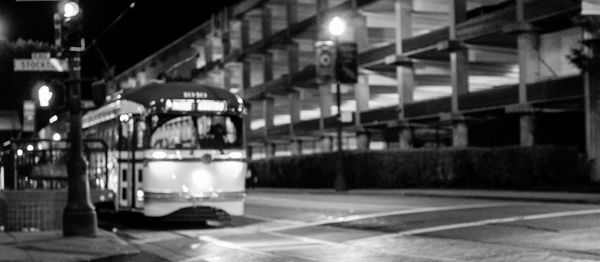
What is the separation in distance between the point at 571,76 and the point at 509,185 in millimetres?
6446

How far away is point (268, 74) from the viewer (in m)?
74.8

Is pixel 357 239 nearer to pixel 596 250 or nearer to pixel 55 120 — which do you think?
pixel 596 250

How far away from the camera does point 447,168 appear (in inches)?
1528

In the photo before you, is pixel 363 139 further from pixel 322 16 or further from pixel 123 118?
pixel 123 118

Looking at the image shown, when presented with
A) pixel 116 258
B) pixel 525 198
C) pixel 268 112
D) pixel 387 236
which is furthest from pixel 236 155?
pixel 268 112


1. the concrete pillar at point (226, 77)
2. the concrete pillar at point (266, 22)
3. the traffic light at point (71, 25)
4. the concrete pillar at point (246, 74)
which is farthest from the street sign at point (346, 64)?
the concrete pillar at point (226, 77)

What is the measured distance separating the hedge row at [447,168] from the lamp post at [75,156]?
70.0ft

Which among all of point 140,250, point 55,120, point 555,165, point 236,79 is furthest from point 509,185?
point 236,79

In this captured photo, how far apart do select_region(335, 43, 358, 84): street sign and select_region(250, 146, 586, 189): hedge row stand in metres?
4.19

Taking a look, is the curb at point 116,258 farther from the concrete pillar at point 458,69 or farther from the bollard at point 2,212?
the concrete pillar at point 458,69

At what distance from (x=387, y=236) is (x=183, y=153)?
5.25m

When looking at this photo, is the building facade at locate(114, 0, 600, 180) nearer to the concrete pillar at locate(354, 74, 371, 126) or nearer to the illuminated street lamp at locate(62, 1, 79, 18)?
the concrete pillar at locate(354, 74, 371, 126)

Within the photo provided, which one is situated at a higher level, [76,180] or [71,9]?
[71,9]

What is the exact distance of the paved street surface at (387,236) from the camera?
543 inches
